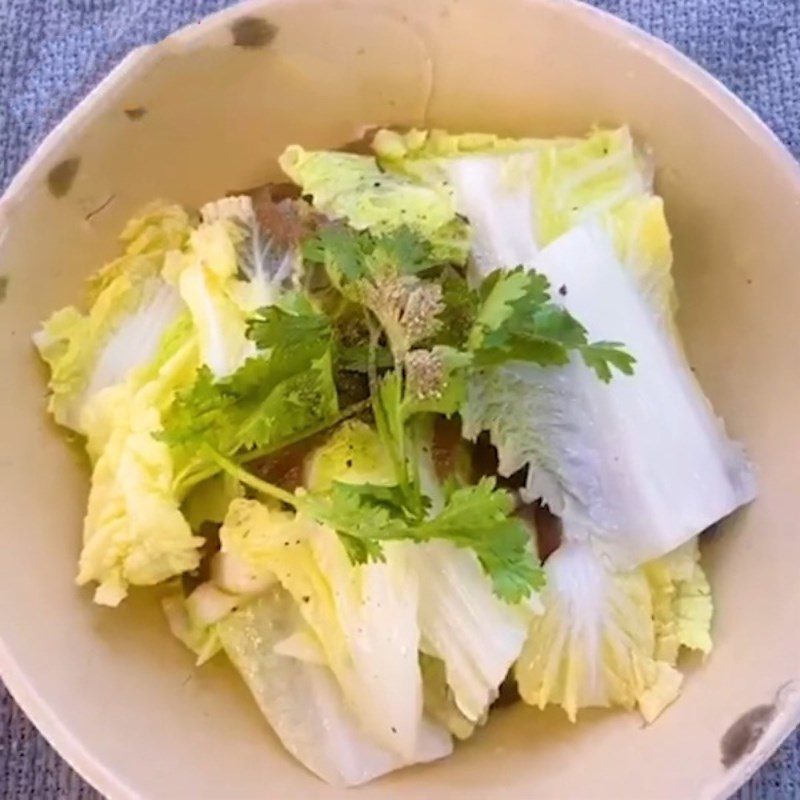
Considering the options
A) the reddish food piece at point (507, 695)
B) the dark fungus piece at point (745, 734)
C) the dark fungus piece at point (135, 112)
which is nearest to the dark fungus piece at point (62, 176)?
the dark fungus piece at point (135, 112)

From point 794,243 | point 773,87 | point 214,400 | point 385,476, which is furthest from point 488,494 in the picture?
point 773,87

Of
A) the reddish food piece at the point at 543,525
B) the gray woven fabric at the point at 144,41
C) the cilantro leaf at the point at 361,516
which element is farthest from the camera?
the gray woven fabric at the point at 144,41

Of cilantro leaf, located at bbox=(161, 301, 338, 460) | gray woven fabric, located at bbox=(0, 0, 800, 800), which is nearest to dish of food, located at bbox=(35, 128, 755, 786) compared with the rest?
cilantro leaf, located at bbox=(161, 301, 338, 460)

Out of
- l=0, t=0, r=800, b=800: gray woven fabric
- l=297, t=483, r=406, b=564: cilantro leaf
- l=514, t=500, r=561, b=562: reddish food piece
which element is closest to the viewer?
l=297, t=483, r=406, b=564: cilantro leaf

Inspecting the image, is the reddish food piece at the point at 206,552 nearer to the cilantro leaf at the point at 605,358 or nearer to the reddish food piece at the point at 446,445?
the reddish food piece at the point at 446,445

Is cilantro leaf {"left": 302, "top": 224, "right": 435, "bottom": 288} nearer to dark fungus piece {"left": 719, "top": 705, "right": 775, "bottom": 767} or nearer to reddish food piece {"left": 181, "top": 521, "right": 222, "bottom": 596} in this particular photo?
reddish food piece {"left": 181, "top": 521, "right": 222, "bottom": 596}

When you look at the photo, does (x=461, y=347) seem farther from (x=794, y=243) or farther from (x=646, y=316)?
(x=794, y=243)

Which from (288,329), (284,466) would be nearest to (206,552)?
(284,466)
